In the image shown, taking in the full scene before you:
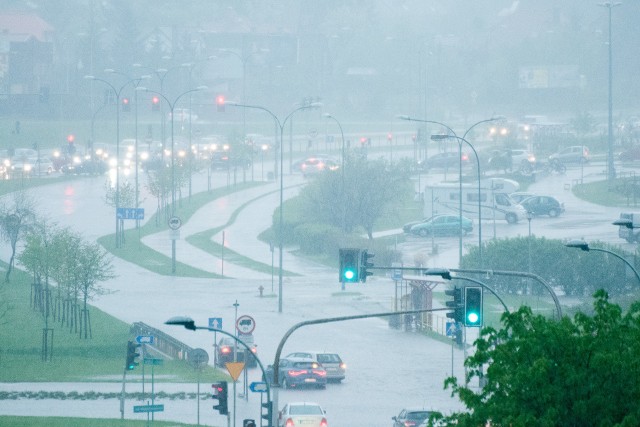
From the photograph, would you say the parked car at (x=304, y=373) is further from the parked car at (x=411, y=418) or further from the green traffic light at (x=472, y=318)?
the green traffic light at (x=472, y=318)

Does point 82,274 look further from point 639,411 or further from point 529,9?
point 529,9

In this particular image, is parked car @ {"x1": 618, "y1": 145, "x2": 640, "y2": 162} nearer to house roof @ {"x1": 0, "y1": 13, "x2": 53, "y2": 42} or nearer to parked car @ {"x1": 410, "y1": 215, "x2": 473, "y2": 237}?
parked car @ {"x1": 410, "y1": 215, "x2": 473, "y2": 237}

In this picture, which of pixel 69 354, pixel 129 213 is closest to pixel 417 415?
pixel 69 354

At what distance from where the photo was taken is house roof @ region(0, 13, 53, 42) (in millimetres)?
141375

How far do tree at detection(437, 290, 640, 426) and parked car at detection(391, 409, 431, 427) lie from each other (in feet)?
37.6

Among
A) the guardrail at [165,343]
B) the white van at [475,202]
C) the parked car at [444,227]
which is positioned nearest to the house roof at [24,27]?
the white van at [475,202]

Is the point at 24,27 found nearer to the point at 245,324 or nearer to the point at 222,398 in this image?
the point at 245,324

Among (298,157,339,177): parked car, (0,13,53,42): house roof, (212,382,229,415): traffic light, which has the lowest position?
(212,382,229,415): traffic light

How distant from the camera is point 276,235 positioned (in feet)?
243

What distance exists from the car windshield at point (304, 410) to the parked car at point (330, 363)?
740 centimetres

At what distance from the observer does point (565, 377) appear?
58.6 ft

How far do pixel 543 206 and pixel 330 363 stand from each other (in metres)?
40.1

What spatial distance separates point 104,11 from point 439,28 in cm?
4957

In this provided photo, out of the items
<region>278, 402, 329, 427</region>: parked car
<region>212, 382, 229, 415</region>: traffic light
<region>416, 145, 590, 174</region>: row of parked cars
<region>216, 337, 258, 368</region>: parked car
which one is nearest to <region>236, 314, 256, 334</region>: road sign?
<region>278, 402, 329, 427</region>: parked car
